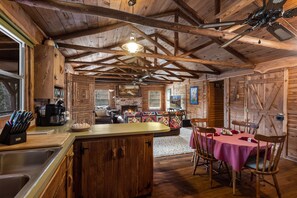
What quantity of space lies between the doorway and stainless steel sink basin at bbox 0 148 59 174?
663 cm

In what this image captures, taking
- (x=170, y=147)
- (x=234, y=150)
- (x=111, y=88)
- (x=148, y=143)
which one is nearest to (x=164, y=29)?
(x=148, y=143)

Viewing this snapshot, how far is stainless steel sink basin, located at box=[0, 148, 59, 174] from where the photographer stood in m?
1.33

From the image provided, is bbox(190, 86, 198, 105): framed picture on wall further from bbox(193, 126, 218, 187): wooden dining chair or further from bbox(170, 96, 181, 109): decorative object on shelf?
bbox(193, 126, 218, 187): wooden dining chair

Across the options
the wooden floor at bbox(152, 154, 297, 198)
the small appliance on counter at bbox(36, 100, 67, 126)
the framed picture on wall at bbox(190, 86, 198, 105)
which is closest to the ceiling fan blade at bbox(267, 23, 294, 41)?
the wooden floor at bbox(152, 154, 297, 198)

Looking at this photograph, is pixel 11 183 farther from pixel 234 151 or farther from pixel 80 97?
pixel 80 97

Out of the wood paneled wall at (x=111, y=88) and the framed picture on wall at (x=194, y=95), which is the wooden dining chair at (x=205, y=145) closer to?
the framed picture on wall at (x=194, y=95)

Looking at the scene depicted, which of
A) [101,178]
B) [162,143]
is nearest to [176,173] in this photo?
[101,178]

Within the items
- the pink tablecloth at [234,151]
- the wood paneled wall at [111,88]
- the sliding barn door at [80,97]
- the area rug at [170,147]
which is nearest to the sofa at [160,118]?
the area rug at [170,147]

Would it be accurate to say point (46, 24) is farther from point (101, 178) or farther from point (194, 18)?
point (194, 18)

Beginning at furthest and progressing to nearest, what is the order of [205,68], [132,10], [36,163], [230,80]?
[205,68] → [230,80] → [132,10] → [36,163]

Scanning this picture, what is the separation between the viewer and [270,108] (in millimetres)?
4293

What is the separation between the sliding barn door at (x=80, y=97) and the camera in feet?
18.4

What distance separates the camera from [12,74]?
1994 millimetres

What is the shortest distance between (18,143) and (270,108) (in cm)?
539
